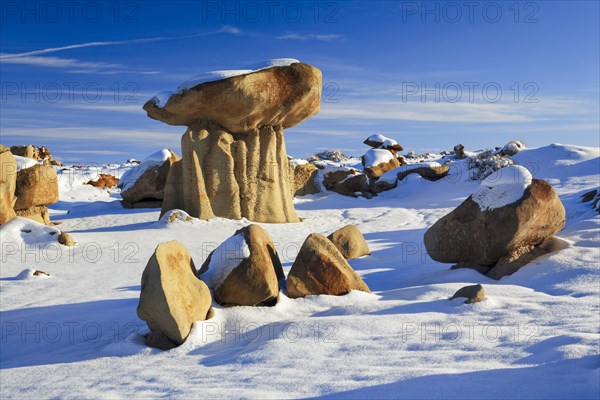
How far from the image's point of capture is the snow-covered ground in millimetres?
3480

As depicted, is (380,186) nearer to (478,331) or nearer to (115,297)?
(115,297)

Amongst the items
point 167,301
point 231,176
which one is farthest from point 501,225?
point 231,176

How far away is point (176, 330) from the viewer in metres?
4.78

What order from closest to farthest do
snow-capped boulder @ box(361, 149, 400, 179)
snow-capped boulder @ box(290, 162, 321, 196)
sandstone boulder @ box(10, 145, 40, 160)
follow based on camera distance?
sandstone boulder @ box(10, 145, 40, 160)
snow-capped boulder @ box(290, 162, 321, 196)
snow-capped boulder @ box(361, 149, 400, 179)

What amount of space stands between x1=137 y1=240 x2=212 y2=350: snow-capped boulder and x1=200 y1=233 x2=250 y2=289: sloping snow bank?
56cm

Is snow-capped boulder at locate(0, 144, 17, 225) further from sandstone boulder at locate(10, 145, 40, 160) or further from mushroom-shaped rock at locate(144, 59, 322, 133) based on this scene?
sandstone boulder at locate(10, 145, 40, 160)

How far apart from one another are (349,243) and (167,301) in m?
4.62

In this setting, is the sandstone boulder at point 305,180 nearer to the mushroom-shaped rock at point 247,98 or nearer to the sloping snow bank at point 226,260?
the mushroom-shaped rock at point 247,98

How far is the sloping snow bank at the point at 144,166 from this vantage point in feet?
53.1

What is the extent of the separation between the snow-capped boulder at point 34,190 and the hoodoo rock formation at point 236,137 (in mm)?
2614

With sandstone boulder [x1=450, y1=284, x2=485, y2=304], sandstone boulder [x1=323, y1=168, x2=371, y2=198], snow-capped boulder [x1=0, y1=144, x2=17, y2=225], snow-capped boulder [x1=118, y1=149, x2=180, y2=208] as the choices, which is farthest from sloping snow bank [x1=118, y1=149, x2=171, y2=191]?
sandstone boulder [x1=450, y1=284, x2=485, y2=304]

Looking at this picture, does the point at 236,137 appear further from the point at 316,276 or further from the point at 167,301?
the point at 167,301

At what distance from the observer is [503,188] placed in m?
7.34

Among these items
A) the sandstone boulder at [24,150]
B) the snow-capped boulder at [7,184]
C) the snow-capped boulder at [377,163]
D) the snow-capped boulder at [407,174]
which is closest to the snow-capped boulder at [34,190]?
the snow-capped boulder at [7,184]
